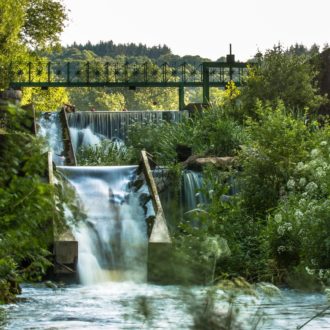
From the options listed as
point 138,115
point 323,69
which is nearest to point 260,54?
point 323,69

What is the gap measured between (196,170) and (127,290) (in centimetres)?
608

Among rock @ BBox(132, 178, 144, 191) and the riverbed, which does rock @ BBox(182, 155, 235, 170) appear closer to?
rock @ BBox(132, 178, 144, 191)

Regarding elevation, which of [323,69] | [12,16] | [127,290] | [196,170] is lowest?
[127,290]

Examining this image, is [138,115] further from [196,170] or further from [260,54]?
[196,170]

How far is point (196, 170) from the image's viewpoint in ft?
68.5

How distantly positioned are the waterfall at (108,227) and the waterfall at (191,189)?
3.51 feet

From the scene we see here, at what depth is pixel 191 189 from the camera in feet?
66.7

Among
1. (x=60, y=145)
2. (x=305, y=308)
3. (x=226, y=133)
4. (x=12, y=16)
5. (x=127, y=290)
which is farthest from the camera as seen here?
(x=12, y=16)

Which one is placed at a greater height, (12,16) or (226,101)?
(12,16)

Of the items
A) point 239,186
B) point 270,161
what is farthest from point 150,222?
point 270,161

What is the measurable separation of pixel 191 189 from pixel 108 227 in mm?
2477

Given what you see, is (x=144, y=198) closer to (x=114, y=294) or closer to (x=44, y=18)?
(x=114, y=294)

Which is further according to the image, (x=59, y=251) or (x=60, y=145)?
(x=60, y=145)

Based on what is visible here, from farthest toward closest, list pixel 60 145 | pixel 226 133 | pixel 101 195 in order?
pixel 60 145 < pixel 226 133 < pixel 101 195
